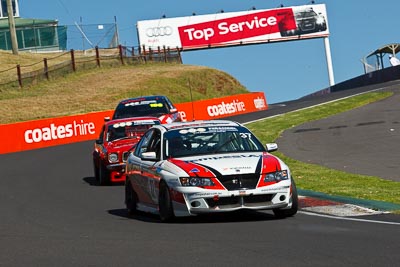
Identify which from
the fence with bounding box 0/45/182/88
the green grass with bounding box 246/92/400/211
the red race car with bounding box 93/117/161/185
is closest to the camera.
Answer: the green grass with bounding box 246/92/400/211

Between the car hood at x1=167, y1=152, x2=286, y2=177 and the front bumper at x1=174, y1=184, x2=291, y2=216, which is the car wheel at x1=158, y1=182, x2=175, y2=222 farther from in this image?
the car hood at x1=167, y1=152, x2=286, y2=177

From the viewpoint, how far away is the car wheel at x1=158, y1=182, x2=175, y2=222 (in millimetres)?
13445

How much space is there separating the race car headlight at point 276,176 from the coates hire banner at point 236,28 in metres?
87.6

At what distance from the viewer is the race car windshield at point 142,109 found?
28234 mm

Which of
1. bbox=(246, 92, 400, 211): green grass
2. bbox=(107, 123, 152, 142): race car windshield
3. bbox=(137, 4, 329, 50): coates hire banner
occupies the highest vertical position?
bbox=(137, 4, 329, 50): coates hire banner

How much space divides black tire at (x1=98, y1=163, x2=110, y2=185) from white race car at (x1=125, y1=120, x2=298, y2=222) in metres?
6.86

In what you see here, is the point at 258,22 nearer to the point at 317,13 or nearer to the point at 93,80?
the point at 317,13

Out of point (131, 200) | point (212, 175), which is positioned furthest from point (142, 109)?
point (212, 175)

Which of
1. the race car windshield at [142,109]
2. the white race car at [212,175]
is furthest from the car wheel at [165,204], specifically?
the race car windshield at [142,109]

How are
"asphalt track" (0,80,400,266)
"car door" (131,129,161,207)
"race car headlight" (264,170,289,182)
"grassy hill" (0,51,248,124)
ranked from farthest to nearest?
"grassy hill" (0,51,248,124) < "car door" (131,129,161,207) < "race car headlight" (264,170,289,182) < "asphalt track" (0,80,400,266)

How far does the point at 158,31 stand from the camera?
102125mm

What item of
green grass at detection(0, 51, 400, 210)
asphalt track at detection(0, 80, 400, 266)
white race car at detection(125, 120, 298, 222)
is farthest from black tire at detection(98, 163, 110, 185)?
green grass at detection(0, 51, 400, 210)

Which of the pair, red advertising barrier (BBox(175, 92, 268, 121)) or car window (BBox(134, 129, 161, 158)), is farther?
red advertising barrier (BBox(175, 92, 268, 121))

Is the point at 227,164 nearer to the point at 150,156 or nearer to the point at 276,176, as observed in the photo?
the point at 276,176
